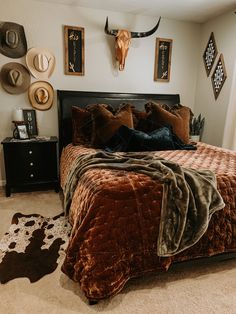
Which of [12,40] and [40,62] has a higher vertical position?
[12,40]

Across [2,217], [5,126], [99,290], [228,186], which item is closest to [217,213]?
[228,186]

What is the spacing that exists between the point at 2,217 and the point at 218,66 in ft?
11.8

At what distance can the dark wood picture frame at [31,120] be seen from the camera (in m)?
3.36

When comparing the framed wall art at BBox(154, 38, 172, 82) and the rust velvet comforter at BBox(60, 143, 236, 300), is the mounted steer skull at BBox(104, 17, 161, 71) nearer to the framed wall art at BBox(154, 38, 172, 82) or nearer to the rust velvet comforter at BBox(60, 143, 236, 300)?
the framed wall art at BBox(154, 38, 172, 82)

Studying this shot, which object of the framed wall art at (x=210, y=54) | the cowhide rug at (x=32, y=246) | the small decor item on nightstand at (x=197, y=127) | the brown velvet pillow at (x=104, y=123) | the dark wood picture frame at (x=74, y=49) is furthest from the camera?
the small decor item on nightstand at (x=197, y=127)

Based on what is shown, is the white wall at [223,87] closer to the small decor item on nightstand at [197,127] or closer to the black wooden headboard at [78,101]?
the small decor item on nightstand at [197,127]

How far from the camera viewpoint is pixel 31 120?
3402 mm

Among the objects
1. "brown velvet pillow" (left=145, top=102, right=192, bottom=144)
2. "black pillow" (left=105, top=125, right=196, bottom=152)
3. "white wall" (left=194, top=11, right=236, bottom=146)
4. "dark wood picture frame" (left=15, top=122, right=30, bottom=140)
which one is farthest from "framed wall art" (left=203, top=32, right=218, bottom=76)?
"dark wood picture frame" (left=15, top=122, right=30, bottom=140)

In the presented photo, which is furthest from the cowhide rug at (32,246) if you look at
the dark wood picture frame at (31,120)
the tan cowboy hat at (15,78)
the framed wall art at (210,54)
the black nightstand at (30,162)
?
the framed wall art at (210,54)

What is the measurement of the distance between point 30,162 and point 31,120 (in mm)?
645

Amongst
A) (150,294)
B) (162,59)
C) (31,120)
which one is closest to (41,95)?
(31,120)

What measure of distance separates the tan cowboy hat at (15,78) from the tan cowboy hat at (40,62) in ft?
0.34

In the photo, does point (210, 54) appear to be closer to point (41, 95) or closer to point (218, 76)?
point (218, 76)

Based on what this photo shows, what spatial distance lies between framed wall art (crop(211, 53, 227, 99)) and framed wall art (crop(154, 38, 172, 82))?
0.72m
